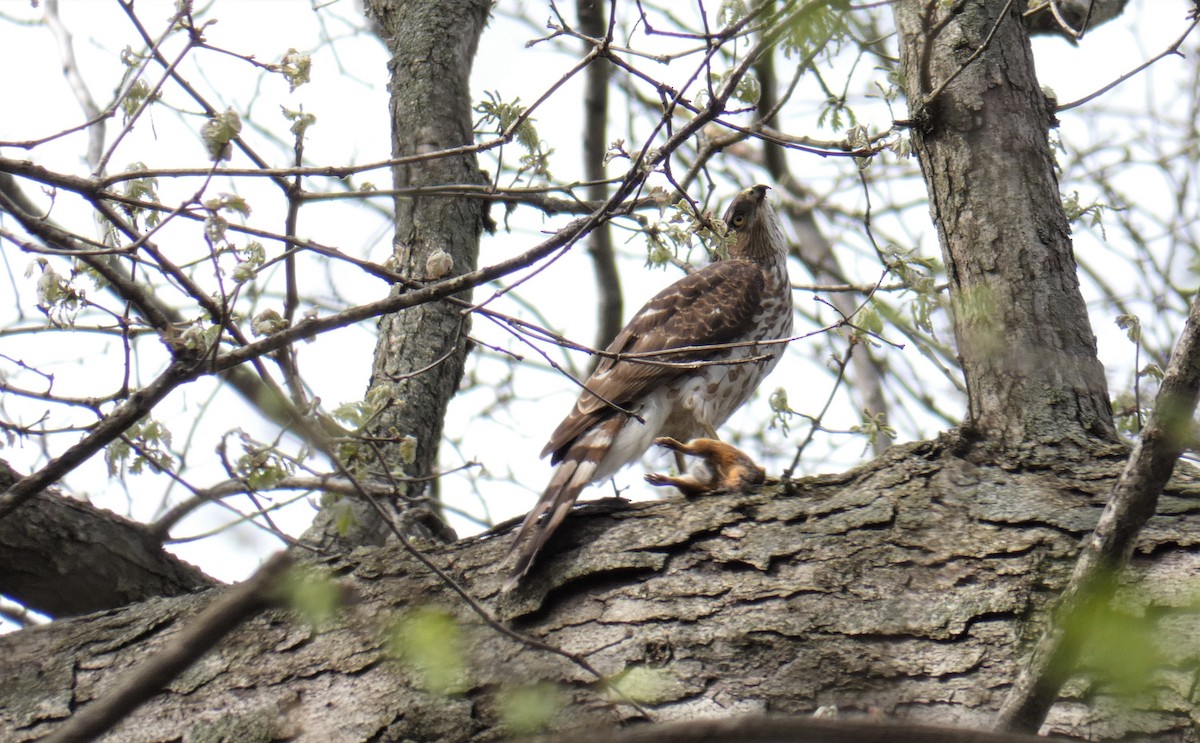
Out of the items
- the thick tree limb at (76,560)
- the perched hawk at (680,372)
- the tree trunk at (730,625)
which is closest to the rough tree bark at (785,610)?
the tree trunk at (730,625)

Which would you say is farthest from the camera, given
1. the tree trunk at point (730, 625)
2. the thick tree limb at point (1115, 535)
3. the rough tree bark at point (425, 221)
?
the rough tree bark at point (425, 221)

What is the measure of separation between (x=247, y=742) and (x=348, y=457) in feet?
2.88

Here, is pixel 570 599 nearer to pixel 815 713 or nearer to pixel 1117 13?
pixel 815 713

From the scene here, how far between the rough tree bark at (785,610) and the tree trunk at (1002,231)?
0.04 feet

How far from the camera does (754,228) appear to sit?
6.01 m

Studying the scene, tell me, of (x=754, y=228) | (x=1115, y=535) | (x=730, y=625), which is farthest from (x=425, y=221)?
(x=1115, y=535)

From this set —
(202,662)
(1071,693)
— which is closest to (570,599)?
(202,662)

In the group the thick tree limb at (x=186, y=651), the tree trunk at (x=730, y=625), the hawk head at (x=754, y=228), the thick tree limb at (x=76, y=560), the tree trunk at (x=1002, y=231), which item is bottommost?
the thick tree limb at (x=186, y=651)

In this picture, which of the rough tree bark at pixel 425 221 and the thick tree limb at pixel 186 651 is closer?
the thick tree limb at pixel 186 651

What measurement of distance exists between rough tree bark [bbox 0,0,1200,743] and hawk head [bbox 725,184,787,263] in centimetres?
279

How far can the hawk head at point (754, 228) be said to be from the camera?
5.97m

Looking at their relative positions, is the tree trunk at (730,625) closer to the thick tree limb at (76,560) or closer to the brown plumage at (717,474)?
the brown plumage at (717,474)

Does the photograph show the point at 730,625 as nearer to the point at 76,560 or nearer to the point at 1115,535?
the point at 1115,535

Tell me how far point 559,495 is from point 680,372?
56.9 inches
